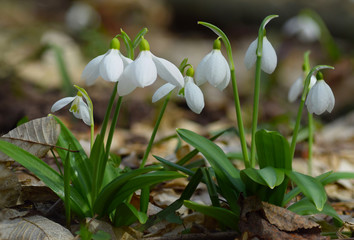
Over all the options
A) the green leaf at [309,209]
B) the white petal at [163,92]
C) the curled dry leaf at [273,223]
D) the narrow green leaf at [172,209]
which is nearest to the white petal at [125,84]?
the white petal at [163,92]

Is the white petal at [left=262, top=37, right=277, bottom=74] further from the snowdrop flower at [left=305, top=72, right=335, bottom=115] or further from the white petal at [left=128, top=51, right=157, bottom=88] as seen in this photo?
the white petal at [left=128, top=51, right=157, bottom=88]

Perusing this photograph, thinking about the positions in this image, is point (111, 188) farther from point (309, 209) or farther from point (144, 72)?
point (309, 209)

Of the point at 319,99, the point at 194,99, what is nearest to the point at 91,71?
the point at 194,99

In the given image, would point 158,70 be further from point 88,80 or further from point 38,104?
point 38,104

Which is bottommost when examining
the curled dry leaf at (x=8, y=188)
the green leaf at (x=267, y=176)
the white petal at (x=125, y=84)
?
the curled dry leaf at (x=8, y=188)

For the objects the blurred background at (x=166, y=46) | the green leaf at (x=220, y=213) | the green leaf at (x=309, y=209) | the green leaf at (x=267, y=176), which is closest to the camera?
the green leaf at (x=267, y=176)

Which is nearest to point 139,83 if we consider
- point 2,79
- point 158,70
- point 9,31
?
point 158,70

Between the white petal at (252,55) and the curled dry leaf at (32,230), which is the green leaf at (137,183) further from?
the white petal at (252,55)
